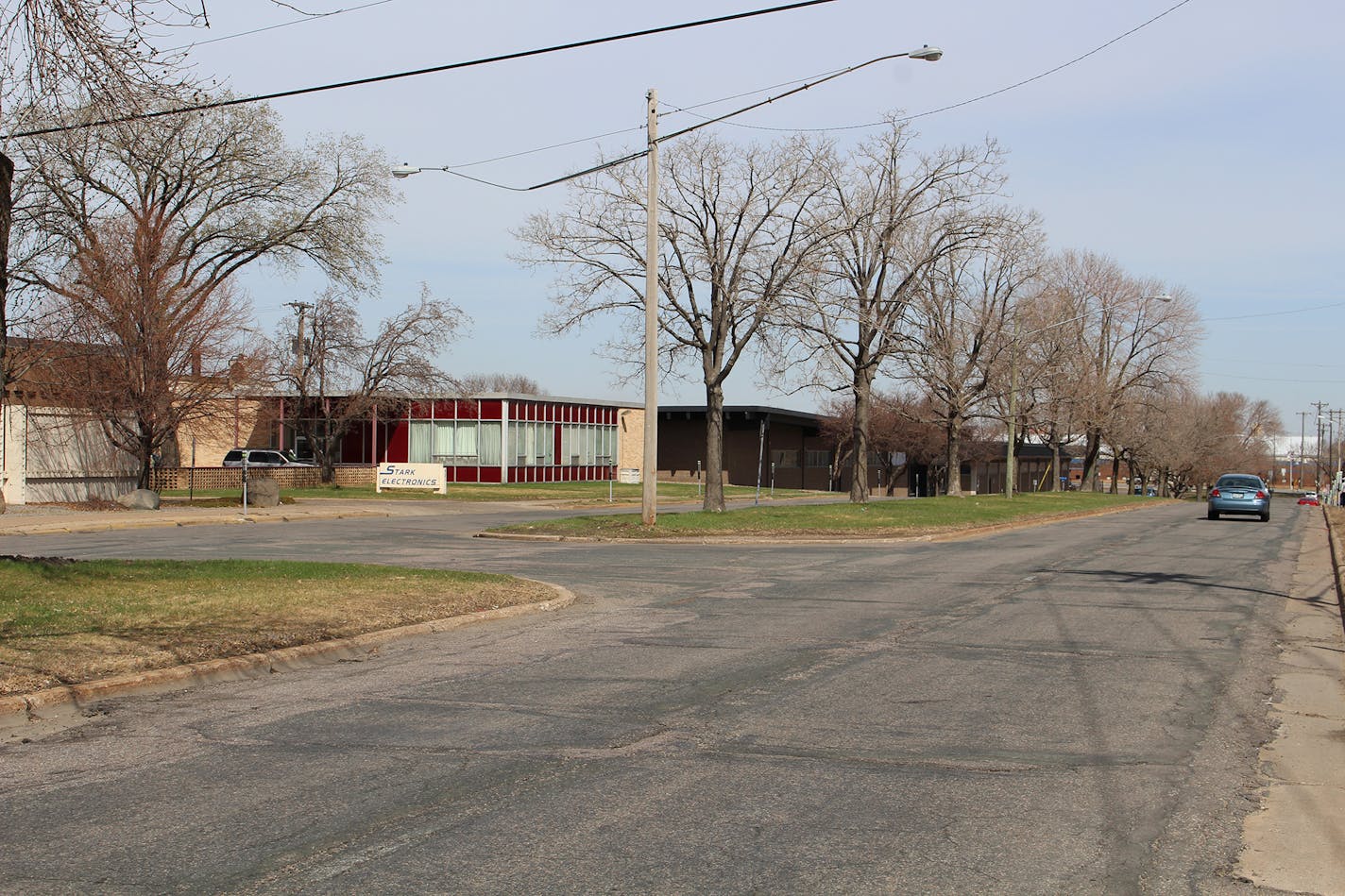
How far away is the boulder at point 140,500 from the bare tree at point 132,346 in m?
1.34

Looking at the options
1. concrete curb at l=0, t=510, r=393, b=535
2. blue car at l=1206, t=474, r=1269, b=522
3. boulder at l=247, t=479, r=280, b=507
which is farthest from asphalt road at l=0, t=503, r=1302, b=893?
blue car at l=1206, t=474, r=1269, b=522

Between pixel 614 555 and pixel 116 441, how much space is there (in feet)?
71.8

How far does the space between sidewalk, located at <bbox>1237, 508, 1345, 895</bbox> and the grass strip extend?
7580mm

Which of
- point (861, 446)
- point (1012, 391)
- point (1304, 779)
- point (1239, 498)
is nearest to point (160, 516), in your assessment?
point (861, 446)

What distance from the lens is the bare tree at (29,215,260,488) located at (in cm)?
3366

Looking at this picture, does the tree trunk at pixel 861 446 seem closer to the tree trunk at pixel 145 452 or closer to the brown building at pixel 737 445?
the tree trunk at pixel 145 452

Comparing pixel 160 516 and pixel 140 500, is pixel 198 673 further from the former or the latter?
pixel 140 500

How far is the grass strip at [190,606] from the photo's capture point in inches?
361

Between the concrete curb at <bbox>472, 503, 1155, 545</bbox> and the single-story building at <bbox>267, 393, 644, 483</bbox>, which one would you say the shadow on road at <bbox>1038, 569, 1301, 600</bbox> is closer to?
the concrete curb at <bbox>472, 503, 1155, 545</bbox>

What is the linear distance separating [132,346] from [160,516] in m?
5.53

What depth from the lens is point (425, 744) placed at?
708cm

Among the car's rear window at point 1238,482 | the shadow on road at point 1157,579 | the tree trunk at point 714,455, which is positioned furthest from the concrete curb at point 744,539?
the car's rear window at point 1238,482

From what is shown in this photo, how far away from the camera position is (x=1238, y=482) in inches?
1582

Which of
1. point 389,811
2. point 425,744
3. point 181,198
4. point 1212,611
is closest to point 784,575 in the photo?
point 1212,611
